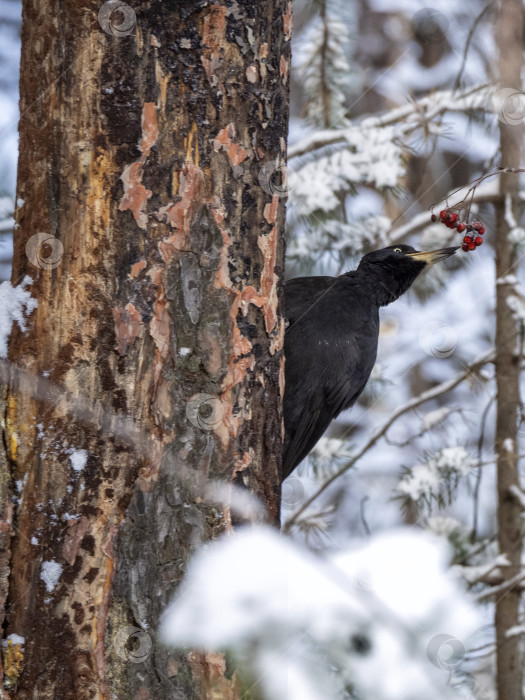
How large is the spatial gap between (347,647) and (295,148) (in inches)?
83.2

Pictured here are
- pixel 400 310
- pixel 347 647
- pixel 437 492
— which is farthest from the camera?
pixel 400 310

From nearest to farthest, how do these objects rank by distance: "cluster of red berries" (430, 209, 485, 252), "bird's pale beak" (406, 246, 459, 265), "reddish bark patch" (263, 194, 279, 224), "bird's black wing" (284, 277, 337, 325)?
"reddish bark patch" (263, 194, 279, 224) < "cluster of red berries" (430, 209, 485, 252) < "bird's black wing" (284, 277, 337, 325) < "bird's pale beak" (406, 246, 459, 265)

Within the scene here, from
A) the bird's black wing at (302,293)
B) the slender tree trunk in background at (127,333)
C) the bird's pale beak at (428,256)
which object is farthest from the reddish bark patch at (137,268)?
the bird's pale beak at (428,256)

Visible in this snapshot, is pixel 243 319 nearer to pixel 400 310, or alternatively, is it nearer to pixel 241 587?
pixel 241 587

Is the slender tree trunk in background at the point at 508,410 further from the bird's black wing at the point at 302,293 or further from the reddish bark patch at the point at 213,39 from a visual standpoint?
the reddish bark patch at the point at 213,39

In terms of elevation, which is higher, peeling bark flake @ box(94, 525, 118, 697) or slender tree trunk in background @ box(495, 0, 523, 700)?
Answer: slender tree trunk in background @ box(495, 0, 523, 700)

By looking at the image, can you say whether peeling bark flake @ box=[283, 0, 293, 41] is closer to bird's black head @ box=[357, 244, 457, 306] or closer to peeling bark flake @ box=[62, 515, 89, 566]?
peeling bark flake @ box=[62, 515, 89, 566]

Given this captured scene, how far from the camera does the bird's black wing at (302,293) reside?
2.45m

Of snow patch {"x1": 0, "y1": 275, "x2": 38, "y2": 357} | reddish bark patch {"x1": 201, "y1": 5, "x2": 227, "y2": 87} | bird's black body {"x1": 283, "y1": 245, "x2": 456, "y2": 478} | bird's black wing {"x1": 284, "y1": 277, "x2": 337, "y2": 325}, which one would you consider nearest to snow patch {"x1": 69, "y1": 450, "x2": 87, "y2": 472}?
snow patch {"x1": 0, "y1": 275, "x2": 38, "y2": 357}

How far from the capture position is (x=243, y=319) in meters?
1.49

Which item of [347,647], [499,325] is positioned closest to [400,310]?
[499,325]

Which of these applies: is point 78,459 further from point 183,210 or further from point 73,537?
point 183,210

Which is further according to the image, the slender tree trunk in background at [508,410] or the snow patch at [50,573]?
the slender tree trunk in background at [508,410]

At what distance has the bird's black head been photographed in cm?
271
